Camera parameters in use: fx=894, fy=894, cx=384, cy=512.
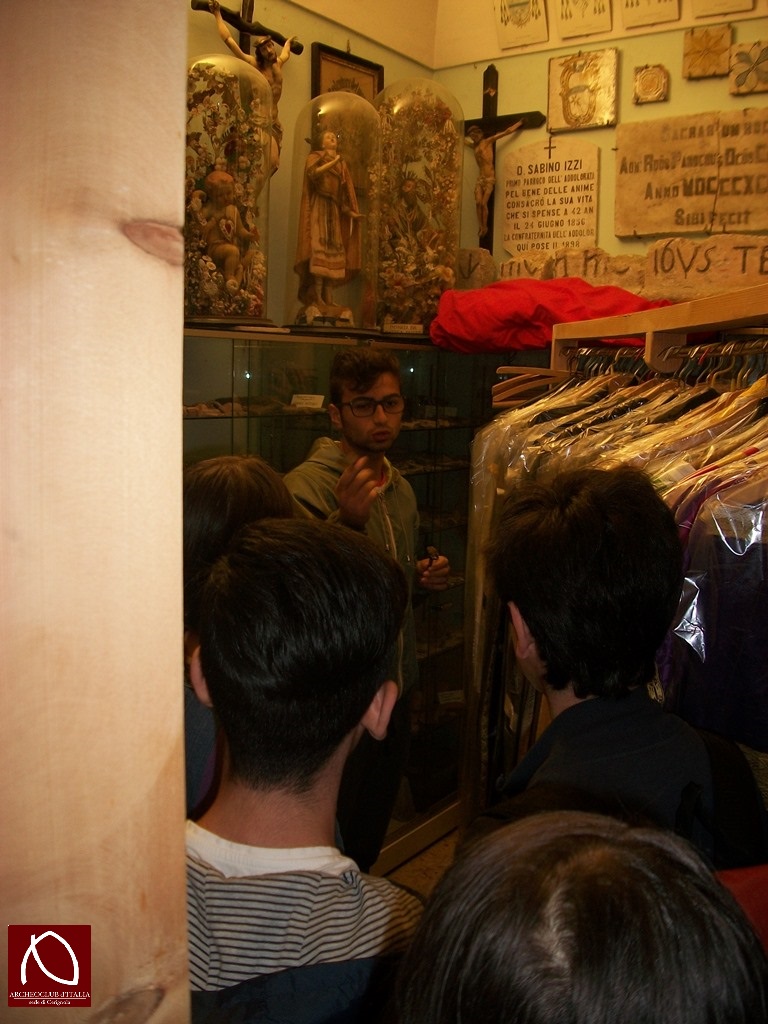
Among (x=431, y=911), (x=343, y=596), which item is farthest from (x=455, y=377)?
(x=431, y=911)

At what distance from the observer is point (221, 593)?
952mm

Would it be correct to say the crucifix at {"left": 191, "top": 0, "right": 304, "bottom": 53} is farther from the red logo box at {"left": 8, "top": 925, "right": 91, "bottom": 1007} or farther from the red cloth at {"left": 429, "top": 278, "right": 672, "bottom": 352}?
the red logo box at {"left": 8, "top": 925, "right": 91, "bottom": 1007}

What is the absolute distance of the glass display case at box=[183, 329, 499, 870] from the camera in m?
2.77

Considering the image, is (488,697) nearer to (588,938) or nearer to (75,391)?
(588,938)

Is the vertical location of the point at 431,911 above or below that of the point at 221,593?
below

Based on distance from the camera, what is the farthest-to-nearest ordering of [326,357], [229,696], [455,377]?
[455,377], [326,357], [229,696]

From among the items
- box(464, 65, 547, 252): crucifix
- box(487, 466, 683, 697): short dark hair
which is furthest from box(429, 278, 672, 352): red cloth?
box(487, 466, 683, 697): short dark hair

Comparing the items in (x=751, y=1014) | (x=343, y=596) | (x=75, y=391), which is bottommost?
(x=751, y=1014)

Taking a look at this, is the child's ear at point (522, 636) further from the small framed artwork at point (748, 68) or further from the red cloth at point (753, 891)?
the small framed artwork at point (748, 68)

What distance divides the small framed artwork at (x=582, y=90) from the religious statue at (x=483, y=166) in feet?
0.67

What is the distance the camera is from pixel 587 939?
0.47 meters

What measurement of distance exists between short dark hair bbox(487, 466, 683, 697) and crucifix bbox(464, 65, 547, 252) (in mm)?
3227

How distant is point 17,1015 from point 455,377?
3.34m

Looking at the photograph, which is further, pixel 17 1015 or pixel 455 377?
pixel 455 377
